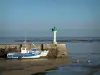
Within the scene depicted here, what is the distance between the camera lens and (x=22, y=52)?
42.4m

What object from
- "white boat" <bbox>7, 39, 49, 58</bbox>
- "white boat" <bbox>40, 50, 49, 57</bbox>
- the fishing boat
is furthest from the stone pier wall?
the fishing boat

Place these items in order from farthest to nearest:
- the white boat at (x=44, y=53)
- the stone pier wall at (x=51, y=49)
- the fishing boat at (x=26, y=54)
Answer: the stone pier wall at (x=51, y=49) → the white boat at (x=44, y=53) → the fishing boat at (x=26, y=54)

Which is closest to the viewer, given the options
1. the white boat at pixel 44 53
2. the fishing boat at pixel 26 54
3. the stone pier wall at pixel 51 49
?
the fishing boat at pixel 26 54

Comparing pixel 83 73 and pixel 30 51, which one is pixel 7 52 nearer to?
pixel 30 51

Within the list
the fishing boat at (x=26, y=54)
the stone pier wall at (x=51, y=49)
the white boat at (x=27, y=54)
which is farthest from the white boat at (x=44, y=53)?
the stone pier wall at (x=51, y=49)

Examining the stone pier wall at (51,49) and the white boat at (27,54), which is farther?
the stone pier wall at (51,49)

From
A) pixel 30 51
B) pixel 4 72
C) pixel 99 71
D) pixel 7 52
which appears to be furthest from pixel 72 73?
pixel 7 52

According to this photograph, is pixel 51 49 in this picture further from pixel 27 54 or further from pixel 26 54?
pixel 26 54

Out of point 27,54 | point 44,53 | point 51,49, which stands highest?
point 51,49

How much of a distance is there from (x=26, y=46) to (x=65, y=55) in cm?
557

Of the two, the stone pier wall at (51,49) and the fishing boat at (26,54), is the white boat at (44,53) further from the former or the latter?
the stone pier wall at (51,49)

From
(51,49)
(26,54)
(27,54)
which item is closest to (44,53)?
(51,49)

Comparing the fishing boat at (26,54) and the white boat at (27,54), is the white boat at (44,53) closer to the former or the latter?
the white boat at (27,54)

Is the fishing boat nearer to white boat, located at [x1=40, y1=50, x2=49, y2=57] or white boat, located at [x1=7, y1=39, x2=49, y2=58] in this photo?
white boat, located at [x1=7, y1=39, x2=49, y2=58]
